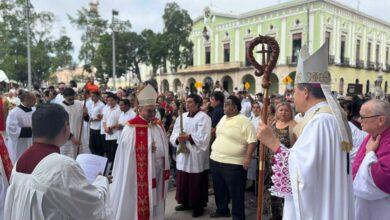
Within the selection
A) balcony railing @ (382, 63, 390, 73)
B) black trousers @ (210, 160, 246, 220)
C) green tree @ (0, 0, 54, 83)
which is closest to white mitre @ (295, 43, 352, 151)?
black trousers @ (210, 160, 246, 220)

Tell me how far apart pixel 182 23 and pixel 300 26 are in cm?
1280

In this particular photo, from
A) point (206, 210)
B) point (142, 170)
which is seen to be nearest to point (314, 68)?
point (142, 170)

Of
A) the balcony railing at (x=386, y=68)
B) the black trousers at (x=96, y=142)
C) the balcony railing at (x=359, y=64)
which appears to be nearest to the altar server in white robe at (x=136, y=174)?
the black trousers at (x=96, y=142)

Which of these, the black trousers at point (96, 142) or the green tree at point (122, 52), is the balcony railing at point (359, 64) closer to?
the green tree at point (122, 52)

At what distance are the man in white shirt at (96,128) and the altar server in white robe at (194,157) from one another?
403 cm

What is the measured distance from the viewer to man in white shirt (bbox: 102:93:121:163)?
8.20 metres

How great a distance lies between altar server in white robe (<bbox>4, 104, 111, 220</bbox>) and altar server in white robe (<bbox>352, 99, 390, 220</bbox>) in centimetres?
227

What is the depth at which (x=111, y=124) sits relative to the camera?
27.2 ft

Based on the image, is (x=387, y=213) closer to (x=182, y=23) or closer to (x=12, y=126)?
(x=12, y=126)

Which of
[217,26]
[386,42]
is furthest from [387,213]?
[386,42]

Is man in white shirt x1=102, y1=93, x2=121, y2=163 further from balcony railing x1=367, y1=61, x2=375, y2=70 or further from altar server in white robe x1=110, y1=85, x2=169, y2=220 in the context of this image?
balcony railing x1=367, y1=61, x2=375, y2=70

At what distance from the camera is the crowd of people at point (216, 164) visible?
86.4 inches

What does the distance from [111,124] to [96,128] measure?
1.24 metres

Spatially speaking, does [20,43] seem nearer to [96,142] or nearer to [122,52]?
[122,52]
